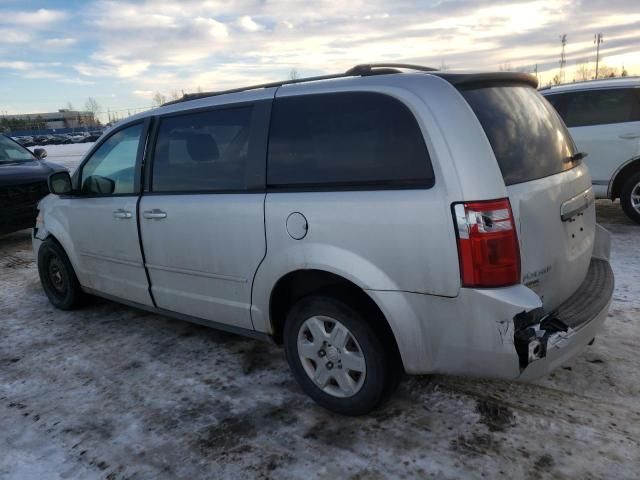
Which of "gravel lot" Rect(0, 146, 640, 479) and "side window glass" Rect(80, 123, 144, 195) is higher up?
"side window glass" Rect(80, 123, 144, 195)

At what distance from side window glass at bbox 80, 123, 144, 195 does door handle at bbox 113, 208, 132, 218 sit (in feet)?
0.47

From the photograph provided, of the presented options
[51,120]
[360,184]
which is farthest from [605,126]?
[51,120]

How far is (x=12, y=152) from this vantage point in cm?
862

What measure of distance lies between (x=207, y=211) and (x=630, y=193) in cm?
579

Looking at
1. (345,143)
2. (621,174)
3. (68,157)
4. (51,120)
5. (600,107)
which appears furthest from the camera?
(51,120)

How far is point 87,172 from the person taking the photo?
14.4 ft

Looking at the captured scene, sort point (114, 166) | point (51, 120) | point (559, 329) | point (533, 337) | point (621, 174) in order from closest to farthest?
point (533, 337) < point (559, 329) < point (114, 166) < point (621, 174) < point (51, 120)

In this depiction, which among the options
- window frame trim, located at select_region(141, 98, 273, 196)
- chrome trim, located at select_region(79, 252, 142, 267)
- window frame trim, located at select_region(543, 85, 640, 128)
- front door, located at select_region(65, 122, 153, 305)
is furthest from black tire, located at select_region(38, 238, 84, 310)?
window frame trim, located at select_region(543, 85, 640, 128)

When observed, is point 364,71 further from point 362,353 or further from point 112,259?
point 112,259

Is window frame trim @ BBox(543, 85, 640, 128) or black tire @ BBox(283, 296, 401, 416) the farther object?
window frame trim @ BBox(543, 85, 640, 128)

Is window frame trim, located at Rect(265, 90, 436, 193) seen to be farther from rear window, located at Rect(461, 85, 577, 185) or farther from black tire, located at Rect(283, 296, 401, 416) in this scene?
black tire, located at Rect(283, 296, 401, 416)

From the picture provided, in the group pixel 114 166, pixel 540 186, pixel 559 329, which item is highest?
pixel 114 166

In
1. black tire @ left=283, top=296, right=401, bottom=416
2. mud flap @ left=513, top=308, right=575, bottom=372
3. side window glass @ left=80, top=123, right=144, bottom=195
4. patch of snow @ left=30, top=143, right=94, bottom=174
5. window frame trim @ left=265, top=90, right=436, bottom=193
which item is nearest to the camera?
mud flap @ left=513, top=308, right=575, bottom=372

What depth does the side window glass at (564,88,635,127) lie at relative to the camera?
6.73 m
